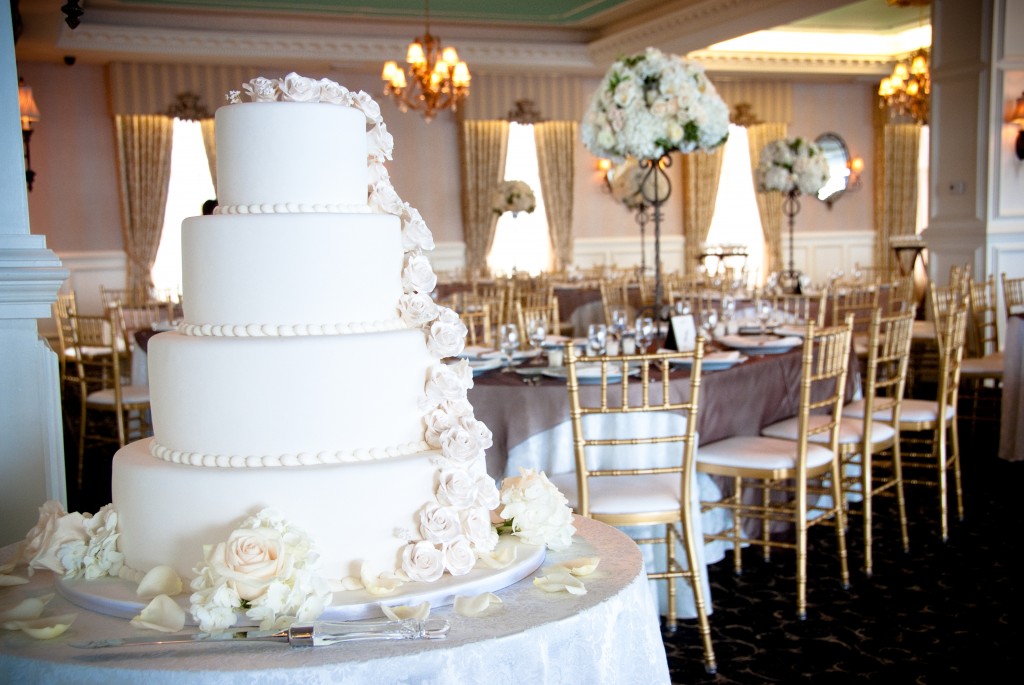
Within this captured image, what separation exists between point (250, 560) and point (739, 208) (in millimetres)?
14793

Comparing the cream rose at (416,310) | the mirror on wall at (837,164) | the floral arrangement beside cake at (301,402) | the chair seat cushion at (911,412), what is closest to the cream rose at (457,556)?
the floral arrangement beside cake at (301,402)

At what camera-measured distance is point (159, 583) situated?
162 cm

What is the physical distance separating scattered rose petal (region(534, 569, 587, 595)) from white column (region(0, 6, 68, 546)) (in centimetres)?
155

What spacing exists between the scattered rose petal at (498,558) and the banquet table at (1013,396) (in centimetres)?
519

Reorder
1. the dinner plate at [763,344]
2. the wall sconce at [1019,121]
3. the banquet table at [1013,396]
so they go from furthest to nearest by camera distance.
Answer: the wall sconce at [1019,121] → the banquet table at [1013,396] → the dinner plate at [763,344]

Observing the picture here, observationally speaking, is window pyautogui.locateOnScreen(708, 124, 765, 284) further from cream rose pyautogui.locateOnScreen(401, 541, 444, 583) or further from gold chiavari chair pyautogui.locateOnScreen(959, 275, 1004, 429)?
Result: cream rose pyautogui.locateOnScreen(401, 541, 444, 583)

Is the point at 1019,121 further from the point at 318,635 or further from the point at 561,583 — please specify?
the point at 318,635

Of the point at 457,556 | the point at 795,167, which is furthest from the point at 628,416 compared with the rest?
the point at 795,167

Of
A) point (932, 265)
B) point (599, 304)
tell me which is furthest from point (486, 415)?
point (932, 265)

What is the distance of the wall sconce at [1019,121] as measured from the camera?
8141mm

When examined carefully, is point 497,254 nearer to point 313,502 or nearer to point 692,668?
point 692,668

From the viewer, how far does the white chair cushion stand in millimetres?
3998

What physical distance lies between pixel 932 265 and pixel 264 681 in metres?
8.48

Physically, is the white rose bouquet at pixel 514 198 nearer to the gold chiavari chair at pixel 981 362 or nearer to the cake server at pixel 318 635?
the gold chiavari chair at pixel 981 362
